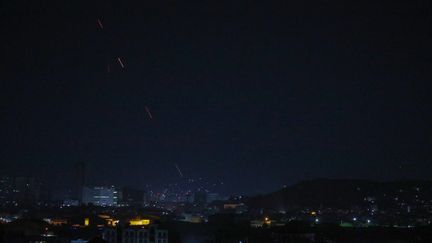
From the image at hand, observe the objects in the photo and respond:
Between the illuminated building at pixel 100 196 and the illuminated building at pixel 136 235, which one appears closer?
the illuminated building at pixel 136 235

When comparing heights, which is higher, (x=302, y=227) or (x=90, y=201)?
(x=90, y=201)

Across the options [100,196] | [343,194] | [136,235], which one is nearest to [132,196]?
[100,196]

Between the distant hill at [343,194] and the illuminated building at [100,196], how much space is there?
13839 millimetres

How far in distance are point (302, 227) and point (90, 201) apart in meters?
33.9

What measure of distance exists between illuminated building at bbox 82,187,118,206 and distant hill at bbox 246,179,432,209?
13839 mm

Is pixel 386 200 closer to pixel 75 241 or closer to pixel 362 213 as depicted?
pixel 362 213

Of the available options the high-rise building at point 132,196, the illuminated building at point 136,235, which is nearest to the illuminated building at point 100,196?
the high-rise building at point 132,196

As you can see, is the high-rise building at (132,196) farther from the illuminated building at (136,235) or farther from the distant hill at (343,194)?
the illuminated building at (136,235)

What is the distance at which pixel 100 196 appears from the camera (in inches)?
2335

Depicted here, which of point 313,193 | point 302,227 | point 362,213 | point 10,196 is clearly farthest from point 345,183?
point 302,227

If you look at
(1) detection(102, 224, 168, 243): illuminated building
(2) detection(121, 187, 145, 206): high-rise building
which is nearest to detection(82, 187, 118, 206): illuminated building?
(2) detection(121, 187, 145, 206): high-rise building

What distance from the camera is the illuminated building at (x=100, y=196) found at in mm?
58344

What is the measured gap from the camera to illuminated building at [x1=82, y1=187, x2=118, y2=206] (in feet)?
191

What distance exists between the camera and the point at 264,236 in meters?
26.8
